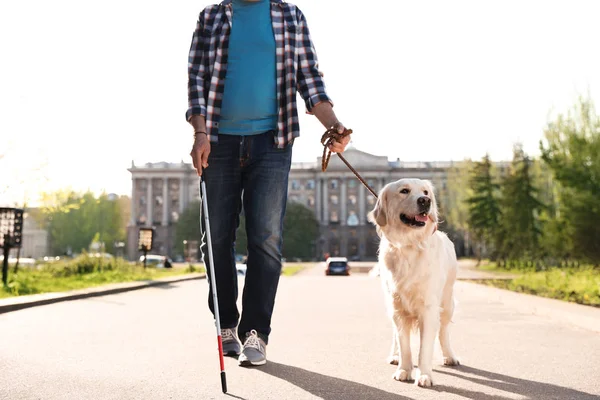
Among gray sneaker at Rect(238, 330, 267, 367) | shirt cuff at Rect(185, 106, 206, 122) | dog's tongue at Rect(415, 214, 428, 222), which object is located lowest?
gray sneaker at Rect(238, 330, 267, 367)

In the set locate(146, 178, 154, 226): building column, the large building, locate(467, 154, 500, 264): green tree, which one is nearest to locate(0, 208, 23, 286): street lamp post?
locate(467, 154, 500, 264): green tree

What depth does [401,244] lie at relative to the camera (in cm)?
423

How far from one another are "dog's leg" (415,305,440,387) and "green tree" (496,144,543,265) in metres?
35.4

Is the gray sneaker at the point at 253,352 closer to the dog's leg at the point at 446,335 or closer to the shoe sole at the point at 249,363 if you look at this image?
the shoe sole at the point at 249,363

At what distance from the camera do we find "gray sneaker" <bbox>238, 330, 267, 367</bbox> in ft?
15.1

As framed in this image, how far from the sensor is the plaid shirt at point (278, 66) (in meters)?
4.85

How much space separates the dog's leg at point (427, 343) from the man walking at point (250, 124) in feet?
3.60

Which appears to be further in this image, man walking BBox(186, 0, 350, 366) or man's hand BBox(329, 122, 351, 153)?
man walking BBox(186, 0, 350, 366)

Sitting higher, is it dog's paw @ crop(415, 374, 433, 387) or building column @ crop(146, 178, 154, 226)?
building column @ crop(146, 178, 154, 226)

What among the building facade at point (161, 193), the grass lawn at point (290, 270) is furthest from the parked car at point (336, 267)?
the building facade at point (161, 193)

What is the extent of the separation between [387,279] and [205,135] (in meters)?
1.44

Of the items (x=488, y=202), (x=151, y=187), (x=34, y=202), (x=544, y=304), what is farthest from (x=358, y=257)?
(x=544, y=304)

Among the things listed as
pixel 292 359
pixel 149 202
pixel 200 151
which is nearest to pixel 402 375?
pixel 292 359

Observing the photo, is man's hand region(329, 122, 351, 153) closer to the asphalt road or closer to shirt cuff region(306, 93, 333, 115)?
shirt cuff region(306, 93, 333, 115)
